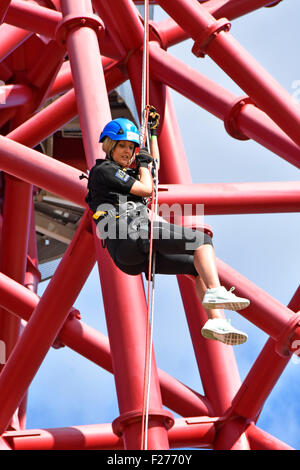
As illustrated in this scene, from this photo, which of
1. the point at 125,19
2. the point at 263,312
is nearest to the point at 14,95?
the point at 125,19

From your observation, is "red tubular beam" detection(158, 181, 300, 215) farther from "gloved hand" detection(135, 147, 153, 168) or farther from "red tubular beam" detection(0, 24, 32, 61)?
"red tubular beam" detection(0, 24, 32, 61)

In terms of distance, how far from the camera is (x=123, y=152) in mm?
9305

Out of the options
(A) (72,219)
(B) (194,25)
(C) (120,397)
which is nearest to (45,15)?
(B) (194,25)

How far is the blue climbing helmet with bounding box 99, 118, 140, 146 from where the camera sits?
9.26 meters

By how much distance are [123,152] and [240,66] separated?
274 centimetres

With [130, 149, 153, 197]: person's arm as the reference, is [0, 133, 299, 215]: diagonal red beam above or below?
above

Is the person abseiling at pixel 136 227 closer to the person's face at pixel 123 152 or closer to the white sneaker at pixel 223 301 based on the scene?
the person's face at pixel 123 152

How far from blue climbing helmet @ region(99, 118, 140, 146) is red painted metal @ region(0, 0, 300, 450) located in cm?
119

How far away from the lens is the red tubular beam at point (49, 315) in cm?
1113

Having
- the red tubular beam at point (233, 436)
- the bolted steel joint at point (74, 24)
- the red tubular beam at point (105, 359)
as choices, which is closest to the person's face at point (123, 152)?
the bolted steel joint at point (74, 24)

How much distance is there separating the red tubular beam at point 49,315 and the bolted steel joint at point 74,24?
8.70 ft

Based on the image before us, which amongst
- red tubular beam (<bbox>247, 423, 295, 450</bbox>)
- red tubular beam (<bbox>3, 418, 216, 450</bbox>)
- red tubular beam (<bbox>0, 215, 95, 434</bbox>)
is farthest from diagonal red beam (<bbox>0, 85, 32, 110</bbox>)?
red tubular beam (<bbox>247, 423, 295, 450</bbox>)

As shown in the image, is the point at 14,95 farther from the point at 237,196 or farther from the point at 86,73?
the point at 237,196
